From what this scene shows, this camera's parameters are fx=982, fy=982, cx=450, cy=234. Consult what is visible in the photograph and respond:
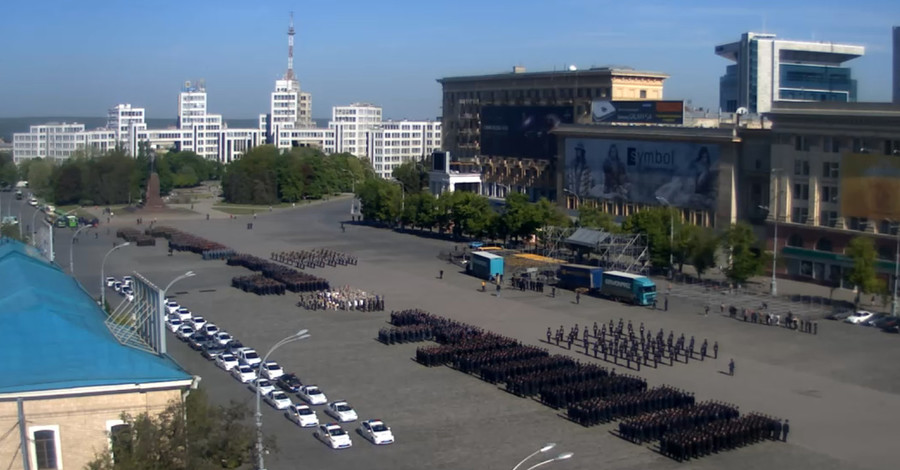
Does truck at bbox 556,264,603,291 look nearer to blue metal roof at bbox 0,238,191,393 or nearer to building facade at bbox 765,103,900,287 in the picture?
building facade at bbox 765,103,900,287

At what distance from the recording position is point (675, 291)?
48219 mm

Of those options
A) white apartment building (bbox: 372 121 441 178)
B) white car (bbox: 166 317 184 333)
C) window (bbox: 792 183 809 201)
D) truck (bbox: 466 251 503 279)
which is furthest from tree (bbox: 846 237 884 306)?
white apartment building (bbox: 372 121 441 178)

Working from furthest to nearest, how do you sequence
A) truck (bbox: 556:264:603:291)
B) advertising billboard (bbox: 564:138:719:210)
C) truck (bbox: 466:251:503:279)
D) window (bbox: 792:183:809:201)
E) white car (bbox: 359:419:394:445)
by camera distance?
advertising billboard (bbox: 564:138:719:210) → truck (bbox: 466:251:503:279) → window (bbox: 792:183:809:201) → truck (bbox: 556:264:603:291) → white car (bbox: 359:419:394:445)

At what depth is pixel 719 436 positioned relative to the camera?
934 inches

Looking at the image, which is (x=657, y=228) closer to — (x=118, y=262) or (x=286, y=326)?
(x=286, y=326)

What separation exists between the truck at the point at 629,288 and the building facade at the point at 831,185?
9998 mm

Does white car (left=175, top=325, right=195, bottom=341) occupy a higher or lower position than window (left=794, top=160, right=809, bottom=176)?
lower

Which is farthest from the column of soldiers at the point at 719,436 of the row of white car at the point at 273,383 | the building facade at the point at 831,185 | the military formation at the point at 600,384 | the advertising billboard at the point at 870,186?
the advertising billboard at the point at 870,186

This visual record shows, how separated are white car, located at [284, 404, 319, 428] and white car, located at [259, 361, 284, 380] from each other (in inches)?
159

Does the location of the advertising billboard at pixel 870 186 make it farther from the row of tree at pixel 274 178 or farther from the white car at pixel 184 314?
the row of tree at pixel 274 178

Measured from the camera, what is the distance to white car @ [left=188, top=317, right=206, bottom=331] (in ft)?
123

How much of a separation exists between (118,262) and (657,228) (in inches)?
1240

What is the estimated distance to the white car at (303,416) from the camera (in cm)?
2547

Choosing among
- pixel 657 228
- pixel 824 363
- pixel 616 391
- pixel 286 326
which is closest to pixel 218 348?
pixel 286 326
